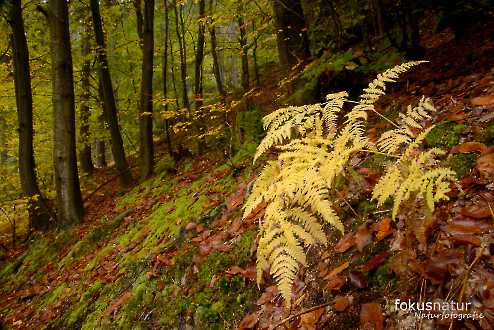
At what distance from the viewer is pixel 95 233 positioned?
7.23m

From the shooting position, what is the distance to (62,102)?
8.30 metres

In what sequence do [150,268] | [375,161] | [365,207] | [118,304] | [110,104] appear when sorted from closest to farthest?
[365,207] → [375,161] → [118,304] → [150,268] → [110,104]

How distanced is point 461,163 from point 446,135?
1.62 feet

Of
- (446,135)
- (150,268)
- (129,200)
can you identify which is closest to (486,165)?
(446,135)

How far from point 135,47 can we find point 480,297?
13725 mm

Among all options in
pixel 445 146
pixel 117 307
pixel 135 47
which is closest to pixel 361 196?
pixel 445 146

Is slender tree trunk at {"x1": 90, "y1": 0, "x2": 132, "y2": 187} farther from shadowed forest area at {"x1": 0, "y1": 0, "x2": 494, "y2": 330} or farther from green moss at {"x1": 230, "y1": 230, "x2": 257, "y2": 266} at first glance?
green moss at {"x1": 230, "y1": 230, "x2": 257, "y2": 266}

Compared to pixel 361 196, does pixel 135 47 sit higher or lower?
higher

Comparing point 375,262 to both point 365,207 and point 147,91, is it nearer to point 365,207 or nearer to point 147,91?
point 365,207

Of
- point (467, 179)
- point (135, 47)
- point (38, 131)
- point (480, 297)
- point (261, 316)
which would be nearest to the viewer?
point (480, 297)

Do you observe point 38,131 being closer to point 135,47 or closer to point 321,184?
point 135,47

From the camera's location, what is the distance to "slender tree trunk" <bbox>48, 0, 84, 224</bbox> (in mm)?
8227

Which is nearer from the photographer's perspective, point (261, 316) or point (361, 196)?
point (261, 316)

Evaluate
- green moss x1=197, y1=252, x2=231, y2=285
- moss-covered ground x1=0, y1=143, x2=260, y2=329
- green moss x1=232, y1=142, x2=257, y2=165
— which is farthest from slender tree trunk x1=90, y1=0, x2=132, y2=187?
green moss x1=197, y1=252, x2=231, y2=285
